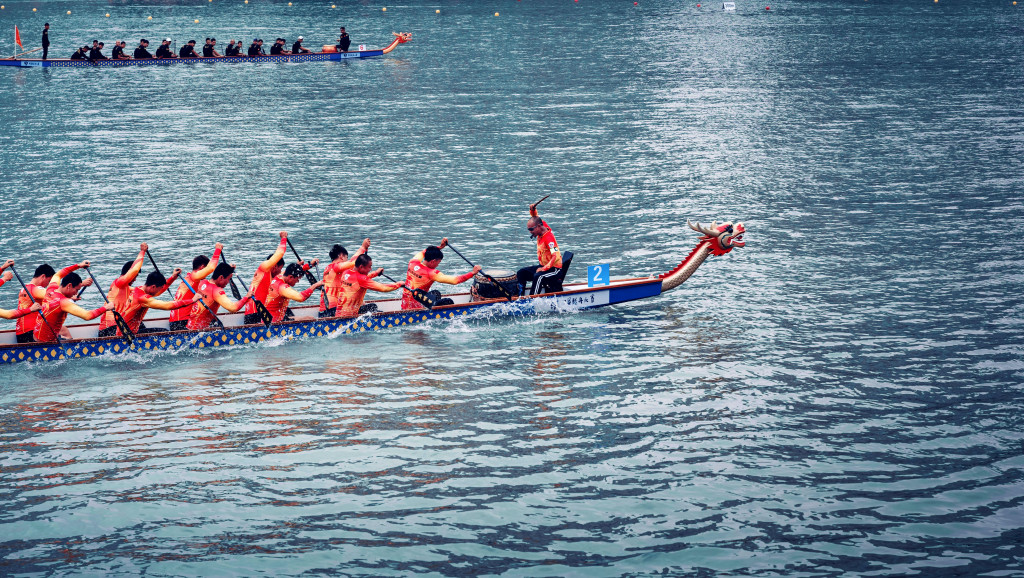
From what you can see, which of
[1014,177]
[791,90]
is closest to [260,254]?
[1014,177]

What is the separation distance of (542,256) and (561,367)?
14.5 ft

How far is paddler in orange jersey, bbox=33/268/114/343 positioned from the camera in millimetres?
23016

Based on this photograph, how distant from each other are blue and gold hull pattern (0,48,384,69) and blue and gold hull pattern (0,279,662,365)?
2374 inches

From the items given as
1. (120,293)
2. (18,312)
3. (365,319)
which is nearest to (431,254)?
(365,319)

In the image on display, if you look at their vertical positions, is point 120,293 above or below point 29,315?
above

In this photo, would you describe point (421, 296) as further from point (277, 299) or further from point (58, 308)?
point (58, 308)

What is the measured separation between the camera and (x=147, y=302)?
23.6 meters

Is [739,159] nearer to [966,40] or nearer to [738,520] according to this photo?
[738,520]

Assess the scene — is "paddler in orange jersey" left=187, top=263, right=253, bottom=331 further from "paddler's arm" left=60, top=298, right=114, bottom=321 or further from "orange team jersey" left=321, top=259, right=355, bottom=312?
"paddler's arm" left=60, top=298, right=114, bottom=321

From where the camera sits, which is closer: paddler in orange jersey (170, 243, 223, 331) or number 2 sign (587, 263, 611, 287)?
paddler in orange jersey (170, 243, 223, 331)

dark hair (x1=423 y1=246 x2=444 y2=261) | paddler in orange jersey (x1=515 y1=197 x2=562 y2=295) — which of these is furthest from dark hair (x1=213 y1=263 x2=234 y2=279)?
paddler in orange jersey (x1=515 y1=197 x2=562 y2=295)

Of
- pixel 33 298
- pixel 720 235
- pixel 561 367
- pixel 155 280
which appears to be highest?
pixel 720 235

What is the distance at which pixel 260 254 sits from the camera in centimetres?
3288

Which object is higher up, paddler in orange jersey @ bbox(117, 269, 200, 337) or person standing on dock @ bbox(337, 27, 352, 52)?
person standing on dock @ bbox(337, 27, 352, 52)
